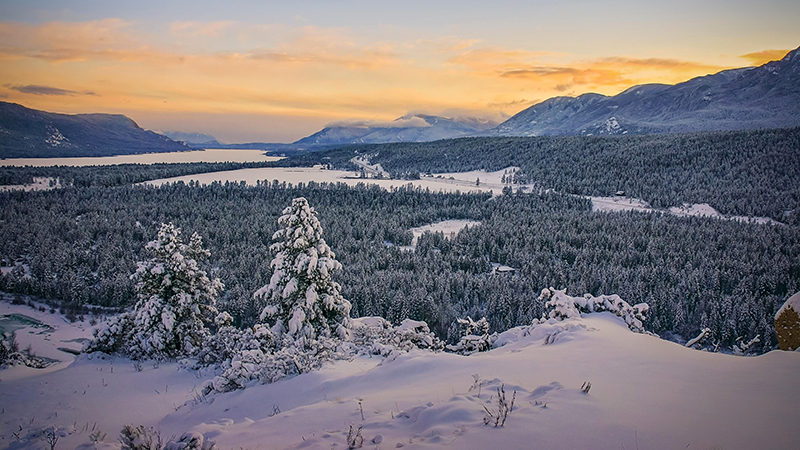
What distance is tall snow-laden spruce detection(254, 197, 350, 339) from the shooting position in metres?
19.1

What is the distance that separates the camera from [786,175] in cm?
10950

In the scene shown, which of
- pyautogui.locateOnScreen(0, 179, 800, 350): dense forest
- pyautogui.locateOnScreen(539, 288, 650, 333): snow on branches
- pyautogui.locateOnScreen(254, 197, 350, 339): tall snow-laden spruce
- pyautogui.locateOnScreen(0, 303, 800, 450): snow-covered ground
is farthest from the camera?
pyautogui.locateOnScreen(0, 179, 800, 350): dense forest

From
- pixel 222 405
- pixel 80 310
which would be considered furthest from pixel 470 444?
pixel 80 310

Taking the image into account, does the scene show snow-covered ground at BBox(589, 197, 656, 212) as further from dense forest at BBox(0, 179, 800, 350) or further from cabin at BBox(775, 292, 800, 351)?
cabin at BBox(775, 292, 800, 351)

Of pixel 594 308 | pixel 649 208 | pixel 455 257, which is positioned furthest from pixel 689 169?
pixel 594 308

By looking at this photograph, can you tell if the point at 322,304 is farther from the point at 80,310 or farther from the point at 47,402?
the point at 80,310

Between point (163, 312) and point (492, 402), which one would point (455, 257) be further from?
point (492, 402)

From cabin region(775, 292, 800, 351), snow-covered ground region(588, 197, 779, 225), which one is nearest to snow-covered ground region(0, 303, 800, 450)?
cabin region(775, 292, 800, 351)

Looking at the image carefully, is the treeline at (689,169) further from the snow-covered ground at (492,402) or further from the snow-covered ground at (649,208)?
the snow-covered ground at (492,402)

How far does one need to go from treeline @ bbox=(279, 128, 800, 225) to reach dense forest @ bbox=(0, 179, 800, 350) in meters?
24.2

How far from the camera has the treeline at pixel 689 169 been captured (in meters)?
102

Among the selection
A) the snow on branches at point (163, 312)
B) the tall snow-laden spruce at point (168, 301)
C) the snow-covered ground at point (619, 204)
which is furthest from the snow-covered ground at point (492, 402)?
the snow-covered ground at point (619, 204)

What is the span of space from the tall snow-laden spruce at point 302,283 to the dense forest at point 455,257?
2443 centimetres

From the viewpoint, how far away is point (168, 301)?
2214cm
